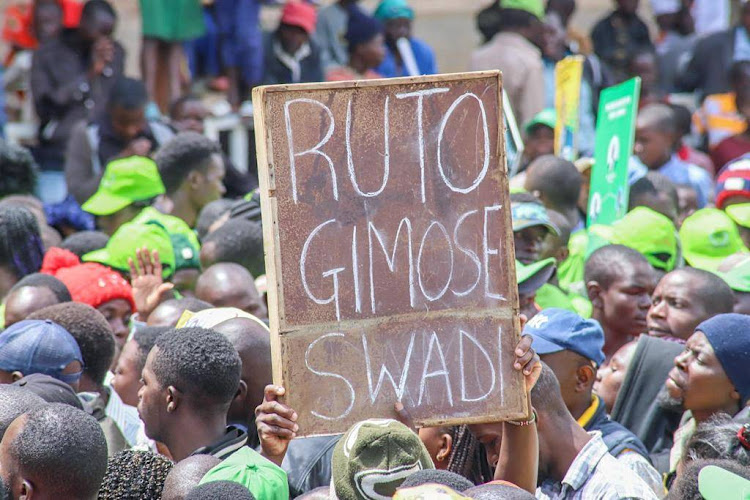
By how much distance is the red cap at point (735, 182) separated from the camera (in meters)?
8.73

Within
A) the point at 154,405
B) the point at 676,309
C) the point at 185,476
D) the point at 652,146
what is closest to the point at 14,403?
the point at 154,405

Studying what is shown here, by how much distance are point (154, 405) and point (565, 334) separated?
1.64m

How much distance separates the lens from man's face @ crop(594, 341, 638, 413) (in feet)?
19.3

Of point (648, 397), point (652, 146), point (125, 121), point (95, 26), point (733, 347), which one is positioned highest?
point (95, 26)

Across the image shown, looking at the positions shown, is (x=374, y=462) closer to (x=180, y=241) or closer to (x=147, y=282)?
(x=147, y=282)

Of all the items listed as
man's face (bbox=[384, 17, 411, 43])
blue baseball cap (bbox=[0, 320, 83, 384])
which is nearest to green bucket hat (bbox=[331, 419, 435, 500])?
blue baseball cap (bbox=[0, 320, 83, 384])

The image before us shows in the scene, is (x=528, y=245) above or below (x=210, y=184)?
below

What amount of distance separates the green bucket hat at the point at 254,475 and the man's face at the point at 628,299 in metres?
3.24

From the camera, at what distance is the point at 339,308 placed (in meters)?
4.22

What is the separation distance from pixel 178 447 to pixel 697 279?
2807 millimetres

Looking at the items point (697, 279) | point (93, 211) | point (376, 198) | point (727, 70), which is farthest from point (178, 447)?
point (727, 70)

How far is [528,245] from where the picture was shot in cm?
692

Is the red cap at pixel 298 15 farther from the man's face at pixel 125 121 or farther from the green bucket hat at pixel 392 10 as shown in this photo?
the man's face at pixel 125 121

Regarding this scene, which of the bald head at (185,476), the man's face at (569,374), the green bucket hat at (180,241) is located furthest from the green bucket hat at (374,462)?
the green bucket hat at (180,241)
